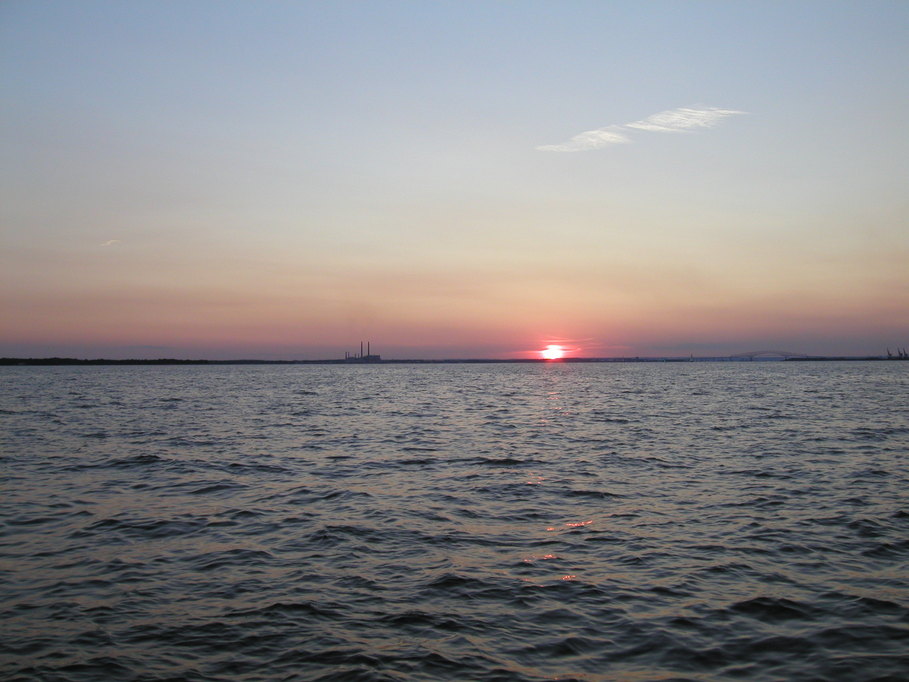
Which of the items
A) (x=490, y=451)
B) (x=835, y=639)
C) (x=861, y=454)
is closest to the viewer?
(x=835, y=639)

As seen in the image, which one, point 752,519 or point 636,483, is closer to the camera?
point 752,519

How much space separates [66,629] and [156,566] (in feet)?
11.5

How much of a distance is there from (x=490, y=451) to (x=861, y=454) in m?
16.4

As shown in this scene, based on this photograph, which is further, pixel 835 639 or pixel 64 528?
pixel 64 528

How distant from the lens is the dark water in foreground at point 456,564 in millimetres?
10133

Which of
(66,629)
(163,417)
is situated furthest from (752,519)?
(163,417)

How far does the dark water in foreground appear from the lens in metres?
10.1

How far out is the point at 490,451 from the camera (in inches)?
1249

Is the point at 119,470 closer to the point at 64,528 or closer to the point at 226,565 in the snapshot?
the point at 64,528

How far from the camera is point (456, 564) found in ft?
47.6

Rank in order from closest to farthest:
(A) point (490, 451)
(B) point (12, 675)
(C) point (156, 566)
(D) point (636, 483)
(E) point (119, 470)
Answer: (B) point (12, 675) < (C) point (156, 566) < (D) point (636, 483) < (E) point (119, 470) < (A) point (490, 451)

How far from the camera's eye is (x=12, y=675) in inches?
367

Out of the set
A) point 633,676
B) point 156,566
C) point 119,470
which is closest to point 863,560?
point 633,676

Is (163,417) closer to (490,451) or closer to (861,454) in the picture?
(490,451)
